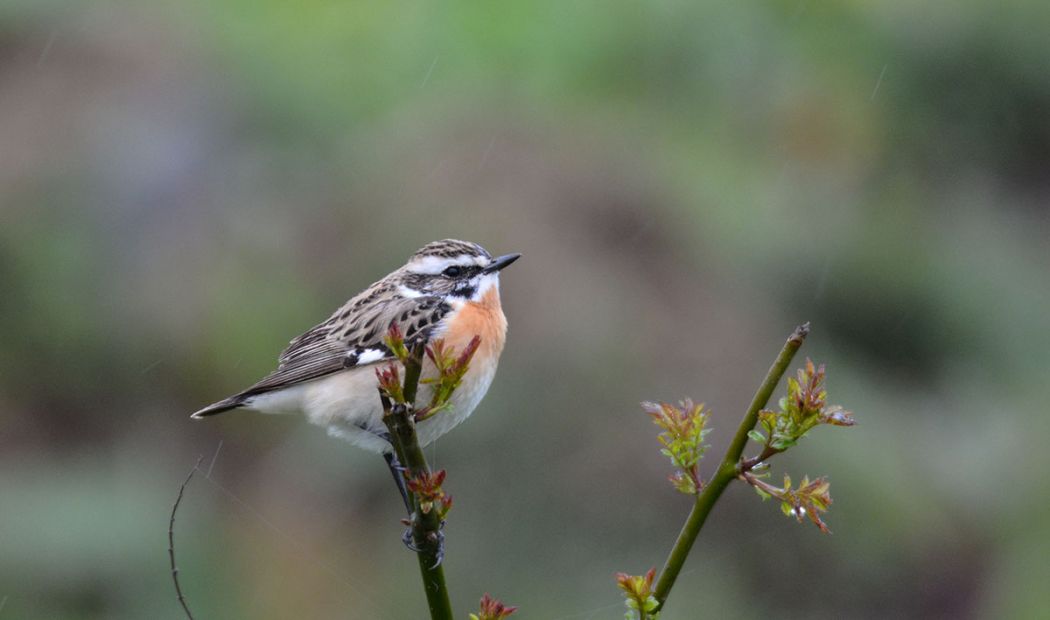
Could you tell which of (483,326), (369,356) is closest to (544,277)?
(483,326)

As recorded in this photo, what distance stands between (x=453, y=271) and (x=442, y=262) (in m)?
0.06

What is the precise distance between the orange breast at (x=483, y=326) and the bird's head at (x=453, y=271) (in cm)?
4

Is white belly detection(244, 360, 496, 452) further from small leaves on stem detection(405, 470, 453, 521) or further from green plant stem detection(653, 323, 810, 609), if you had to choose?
green plant stem detection(653, 323, 810, 609)

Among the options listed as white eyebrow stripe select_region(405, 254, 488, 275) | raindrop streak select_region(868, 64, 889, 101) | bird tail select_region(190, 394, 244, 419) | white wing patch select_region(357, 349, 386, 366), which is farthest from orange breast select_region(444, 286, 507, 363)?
raindrop streak select_region(868, 64, 889, 101)

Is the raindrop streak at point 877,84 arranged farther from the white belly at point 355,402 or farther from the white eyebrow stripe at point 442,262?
the white belly at point 355,402

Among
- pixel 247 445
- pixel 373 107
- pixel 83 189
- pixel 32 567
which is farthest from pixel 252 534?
pixel 373 107

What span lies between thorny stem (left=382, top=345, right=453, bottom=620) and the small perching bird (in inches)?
68.3

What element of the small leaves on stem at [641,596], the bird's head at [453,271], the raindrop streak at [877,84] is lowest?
the small leaves on stem at [641,596]

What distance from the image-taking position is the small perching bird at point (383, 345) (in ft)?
15.3

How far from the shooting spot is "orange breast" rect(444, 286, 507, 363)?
15.6 ft

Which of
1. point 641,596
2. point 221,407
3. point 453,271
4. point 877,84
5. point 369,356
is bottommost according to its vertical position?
point 221,407

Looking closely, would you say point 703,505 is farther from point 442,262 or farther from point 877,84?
point 877,84

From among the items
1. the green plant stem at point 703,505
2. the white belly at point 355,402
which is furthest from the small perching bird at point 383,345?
the green plant stem at point 703,505

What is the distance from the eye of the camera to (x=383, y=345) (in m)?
4.73
